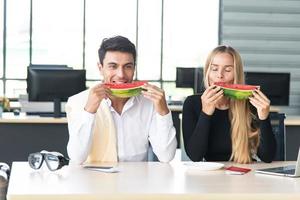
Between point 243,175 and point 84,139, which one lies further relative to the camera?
point 84,139

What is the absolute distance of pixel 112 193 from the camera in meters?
2.01

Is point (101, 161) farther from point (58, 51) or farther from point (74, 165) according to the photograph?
point (58, 51)

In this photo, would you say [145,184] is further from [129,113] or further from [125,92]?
[129,113]

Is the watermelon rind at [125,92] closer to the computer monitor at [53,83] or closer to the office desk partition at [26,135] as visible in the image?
the computer monitor at [53,83]

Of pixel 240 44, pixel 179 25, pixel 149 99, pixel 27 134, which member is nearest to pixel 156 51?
pixel 179 25

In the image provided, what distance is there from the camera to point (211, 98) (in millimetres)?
2891

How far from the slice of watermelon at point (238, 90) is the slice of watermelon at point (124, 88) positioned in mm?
409

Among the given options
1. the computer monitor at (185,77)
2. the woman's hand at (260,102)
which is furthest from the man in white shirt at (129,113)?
the computer monitor at (185,77)

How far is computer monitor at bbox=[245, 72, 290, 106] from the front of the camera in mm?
6293

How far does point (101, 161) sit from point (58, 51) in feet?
27.5

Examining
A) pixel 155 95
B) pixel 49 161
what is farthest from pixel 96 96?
pixel 49 161

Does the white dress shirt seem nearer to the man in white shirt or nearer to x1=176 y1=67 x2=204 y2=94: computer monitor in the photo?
the man in white shirt

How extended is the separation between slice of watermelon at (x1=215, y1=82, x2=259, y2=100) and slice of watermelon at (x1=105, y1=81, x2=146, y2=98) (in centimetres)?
41

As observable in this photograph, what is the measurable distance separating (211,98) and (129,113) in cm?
41
